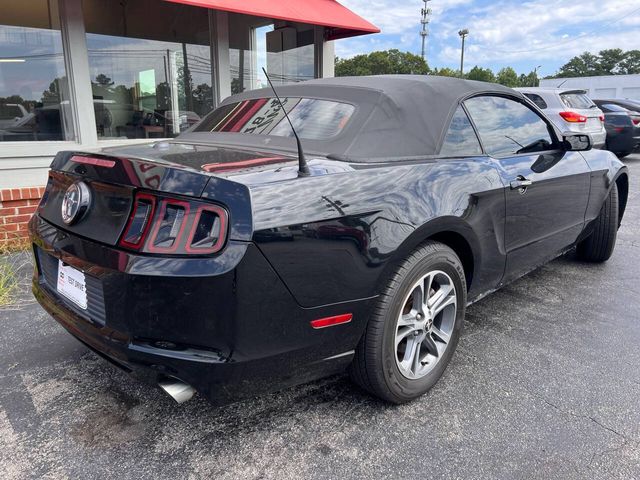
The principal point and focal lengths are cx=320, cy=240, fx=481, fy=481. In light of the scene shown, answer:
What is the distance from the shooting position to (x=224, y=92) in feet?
23.7

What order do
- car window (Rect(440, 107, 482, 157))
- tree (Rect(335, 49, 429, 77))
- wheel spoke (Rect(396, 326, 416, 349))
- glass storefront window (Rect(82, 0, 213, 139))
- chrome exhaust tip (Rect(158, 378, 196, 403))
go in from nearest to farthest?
chrome exhaust tip (Rect(158, 378, 196, 403))
wheel spoke (Rect(396, 326, 416, 349))
car window (Rect(440, 107, 482, 157))
glass storefront window (Rect(82, 0, 213, 139))
tree (Rect(335, 49, 429, 77))

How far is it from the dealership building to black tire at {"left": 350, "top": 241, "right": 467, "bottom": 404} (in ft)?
14.1

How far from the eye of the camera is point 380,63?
54.9 metres

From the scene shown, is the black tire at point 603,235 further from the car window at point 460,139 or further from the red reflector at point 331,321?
the red reflector at point 331,321

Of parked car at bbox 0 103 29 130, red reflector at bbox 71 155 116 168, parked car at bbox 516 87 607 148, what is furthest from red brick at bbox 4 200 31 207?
parked car at bbox 516 87 607 148

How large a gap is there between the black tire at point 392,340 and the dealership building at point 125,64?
4295 mm

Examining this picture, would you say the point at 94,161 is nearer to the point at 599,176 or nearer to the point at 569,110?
the point at 599,176

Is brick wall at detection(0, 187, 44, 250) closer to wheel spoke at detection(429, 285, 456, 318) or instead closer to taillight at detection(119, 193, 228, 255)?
taillight at detection(119, 193, 228, 255)

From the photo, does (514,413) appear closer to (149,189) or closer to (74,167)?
(149,189)

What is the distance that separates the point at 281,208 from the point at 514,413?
1.49 metres

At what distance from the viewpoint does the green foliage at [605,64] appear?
7481cm

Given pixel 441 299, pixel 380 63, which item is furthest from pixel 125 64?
pixel 380 63

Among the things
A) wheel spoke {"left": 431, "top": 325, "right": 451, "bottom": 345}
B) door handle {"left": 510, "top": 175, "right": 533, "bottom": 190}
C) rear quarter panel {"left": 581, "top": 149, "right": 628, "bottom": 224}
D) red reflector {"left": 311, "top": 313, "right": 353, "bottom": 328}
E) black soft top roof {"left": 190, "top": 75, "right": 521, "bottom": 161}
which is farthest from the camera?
rear quarter panel {"left": 581, "top": 149, "right": 628, "bottom": 224}

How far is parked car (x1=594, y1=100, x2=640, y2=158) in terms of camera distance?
1126 cm
